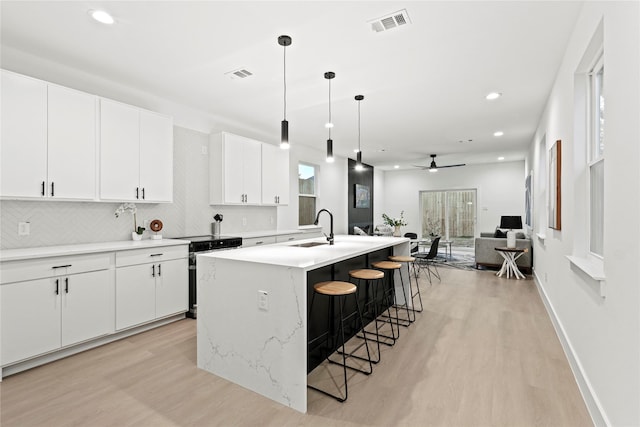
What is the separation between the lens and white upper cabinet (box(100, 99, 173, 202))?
3.36 m

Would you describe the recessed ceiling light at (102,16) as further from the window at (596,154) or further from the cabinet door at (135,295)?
the window at (596,154)

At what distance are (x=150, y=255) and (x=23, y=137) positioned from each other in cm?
148

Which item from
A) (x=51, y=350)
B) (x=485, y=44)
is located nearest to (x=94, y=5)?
(x=51, y=350)

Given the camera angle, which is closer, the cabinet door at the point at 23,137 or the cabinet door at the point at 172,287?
the cabinet door at the point at 23,137

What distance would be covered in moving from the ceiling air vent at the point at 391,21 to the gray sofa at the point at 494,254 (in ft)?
18.2

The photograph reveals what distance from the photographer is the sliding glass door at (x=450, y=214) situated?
1036 centimetres

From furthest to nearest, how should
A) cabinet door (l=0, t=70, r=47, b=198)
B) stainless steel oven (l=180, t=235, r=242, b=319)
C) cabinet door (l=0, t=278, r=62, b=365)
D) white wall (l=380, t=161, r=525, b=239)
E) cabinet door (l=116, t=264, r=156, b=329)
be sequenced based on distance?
white wall (l=380, t=161, r=525, b=239) → stainless steel oven (l=180, t=235, r=242, b=319) → cabinet door (l=116, t=264, r=156, b=329) → cabinet door (l=0, t=70, r=47, b=198) → cabinet door (l=0, t=278, r=62, b=365)

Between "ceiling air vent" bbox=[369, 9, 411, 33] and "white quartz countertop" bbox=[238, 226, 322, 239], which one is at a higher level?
"ceiling air vent" bbox=[369, 9, 411, 33]

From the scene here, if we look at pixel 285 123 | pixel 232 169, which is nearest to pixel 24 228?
pixel 232 169

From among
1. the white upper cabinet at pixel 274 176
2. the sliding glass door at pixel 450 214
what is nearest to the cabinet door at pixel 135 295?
the white upper cabinet at pixel 274 176

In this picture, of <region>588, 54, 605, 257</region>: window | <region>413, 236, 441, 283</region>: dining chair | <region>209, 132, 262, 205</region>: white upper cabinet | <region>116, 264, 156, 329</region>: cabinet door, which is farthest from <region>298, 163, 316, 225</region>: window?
<region>588, 54, 605, 257</region>: window

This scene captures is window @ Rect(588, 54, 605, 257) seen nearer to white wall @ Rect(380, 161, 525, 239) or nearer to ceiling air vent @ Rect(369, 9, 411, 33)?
ceiling air vent @ Rect(369, 9, 411, 33)

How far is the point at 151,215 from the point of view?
4055 millimetres

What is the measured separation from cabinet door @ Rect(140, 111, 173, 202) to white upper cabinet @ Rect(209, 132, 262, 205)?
81 centimetres
